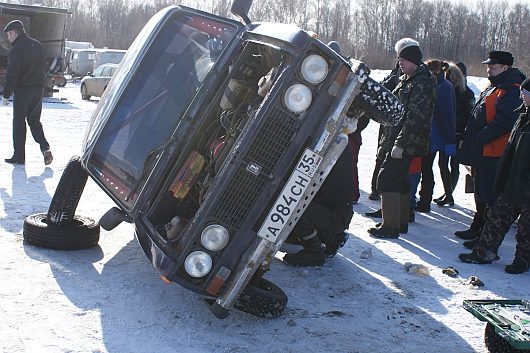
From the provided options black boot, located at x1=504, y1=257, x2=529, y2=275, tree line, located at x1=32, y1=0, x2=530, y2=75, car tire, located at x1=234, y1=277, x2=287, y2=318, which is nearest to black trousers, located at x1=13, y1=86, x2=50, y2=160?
car tire, located at x1=234, y1=277, x2=287, y2=318

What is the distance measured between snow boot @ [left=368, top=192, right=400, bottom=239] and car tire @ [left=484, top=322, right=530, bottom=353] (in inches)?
110

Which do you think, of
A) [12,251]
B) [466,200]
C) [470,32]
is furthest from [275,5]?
[12,251]

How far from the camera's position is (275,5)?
55812 mm

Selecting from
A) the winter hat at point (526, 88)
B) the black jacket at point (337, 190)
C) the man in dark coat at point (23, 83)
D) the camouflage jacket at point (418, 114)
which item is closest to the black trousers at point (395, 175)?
the camouflage jacket at point (418, 114)

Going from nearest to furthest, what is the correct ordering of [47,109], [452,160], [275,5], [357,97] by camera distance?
1. [357,97]
2. [452,160]
3. [47,109]
4. [275,5]

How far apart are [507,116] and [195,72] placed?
3449 mm

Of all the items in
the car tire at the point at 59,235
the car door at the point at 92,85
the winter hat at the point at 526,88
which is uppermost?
the winter hat at the point at 526,88

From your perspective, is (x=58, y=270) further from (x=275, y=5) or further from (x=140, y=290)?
(x=275, y=5)

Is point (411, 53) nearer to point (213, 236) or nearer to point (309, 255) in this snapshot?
point (309, 255)

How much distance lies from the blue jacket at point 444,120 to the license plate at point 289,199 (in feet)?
13.5

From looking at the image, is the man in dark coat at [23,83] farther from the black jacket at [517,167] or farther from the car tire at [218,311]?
the black jacket at [517,167]

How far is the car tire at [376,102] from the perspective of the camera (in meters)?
4.50

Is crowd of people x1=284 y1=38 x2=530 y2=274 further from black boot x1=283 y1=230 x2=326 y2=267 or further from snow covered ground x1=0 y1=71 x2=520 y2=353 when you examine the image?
snow covered ground x1=0 y1=71 x2=520 y2=353

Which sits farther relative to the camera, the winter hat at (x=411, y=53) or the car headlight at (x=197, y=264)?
the winter hat at (x=411, y=53)
